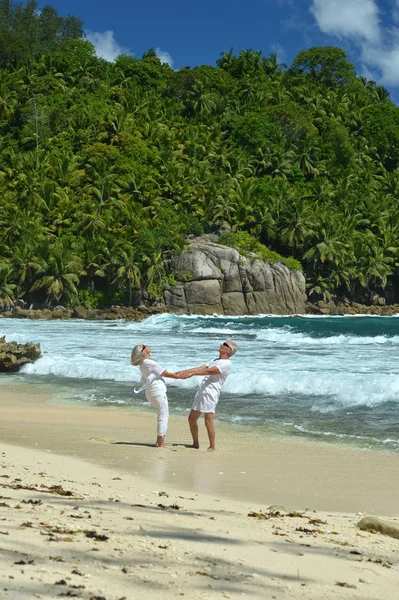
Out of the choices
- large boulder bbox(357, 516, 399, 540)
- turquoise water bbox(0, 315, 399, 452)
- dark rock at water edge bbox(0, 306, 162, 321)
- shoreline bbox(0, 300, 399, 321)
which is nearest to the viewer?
large boulder bbox(357, 516, 399, 540)

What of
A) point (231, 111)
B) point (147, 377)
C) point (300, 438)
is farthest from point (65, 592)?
point (231, 111)

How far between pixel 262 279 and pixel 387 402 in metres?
49.0

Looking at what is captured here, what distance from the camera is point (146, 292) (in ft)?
206

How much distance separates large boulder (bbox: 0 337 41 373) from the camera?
21.1 metres

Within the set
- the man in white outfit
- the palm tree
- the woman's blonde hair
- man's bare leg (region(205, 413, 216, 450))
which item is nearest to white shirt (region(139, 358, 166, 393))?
the woman's blonde hair

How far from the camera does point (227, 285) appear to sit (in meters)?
63.2

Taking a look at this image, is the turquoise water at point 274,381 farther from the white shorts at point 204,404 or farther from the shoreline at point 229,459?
the white shorts at point 204,404

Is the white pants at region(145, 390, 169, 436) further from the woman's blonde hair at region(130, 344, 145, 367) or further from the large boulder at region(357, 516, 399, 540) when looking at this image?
the large boulder at region(357, 516, 399, 540)

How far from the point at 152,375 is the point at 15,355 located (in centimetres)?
1153

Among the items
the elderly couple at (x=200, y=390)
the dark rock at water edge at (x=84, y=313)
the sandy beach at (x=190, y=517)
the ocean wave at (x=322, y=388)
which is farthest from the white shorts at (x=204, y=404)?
the dark rock at water edge at (x=84, y=313)

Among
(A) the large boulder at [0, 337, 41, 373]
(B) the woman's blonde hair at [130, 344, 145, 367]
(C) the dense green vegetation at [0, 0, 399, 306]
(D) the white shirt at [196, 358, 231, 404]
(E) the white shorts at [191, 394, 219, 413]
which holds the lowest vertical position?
(A) the large boulder at [0, 337, 41, 373]

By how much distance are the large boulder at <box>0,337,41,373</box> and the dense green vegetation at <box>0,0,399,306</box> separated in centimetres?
3750

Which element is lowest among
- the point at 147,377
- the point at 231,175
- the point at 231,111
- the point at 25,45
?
the point at 147,377

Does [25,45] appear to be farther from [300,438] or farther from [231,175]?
[300,438]
